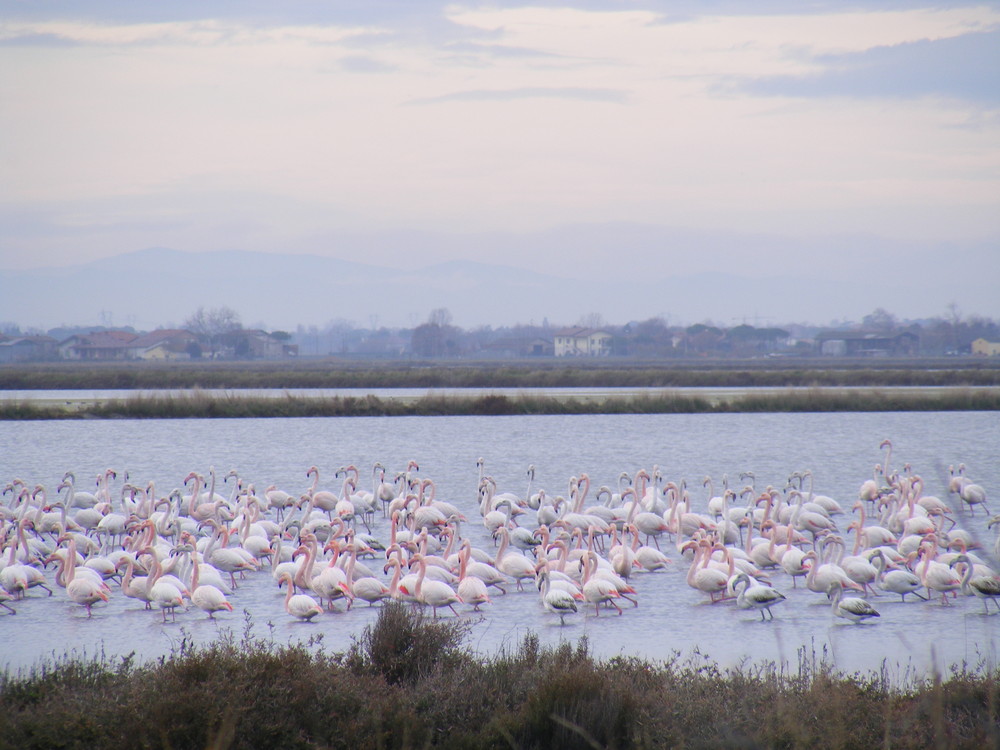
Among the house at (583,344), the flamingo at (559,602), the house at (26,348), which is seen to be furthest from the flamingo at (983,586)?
the house at (26,348)

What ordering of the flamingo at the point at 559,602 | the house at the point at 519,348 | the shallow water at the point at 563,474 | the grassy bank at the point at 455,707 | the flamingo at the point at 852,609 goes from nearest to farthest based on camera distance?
the grassy bank at the point at 455,707 < the shallow water at the point at 563,474 < the flamingo at the point at 852,609 < the flamingo at the point at 559,602 < the house at the point at 519,348

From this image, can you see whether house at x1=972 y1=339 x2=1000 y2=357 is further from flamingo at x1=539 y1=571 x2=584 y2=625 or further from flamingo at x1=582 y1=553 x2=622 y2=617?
flamingo at x1=539 y1=571 x2=584 y2=625

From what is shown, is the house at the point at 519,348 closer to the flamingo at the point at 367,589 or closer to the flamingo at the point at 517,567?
the flamingo at the point at 517,567

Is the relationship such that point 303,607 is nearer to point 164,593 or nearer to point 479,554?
point 164,593

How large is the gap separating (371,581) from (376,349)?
169 metres

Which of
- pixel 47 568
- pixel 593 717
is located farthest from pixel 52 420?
pixel 593 717

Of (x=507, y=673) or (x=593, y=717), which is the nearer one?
(x=593, y=717)

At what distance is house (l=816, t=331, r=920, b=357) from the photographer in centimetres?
11950

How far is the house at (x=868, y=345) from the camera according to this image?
119500 millimetres

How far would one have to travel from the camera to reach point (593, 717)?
602 cm

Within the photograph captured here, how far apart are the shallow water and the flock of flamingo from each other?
0.21 m

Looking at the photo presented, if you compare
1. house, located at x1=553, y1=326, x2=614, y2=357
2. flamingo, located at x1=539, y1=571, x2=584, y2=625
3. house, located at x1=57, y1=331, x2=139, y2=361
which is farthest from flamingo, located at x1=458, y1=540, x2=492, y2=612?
house, located at x1=553, y1=326, x2=614, y2=357

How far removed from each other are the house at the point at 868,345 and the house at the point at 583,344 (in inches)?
1047

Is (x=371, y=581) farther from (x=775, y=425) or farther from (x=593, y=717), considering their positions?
(x=775, y=425)
